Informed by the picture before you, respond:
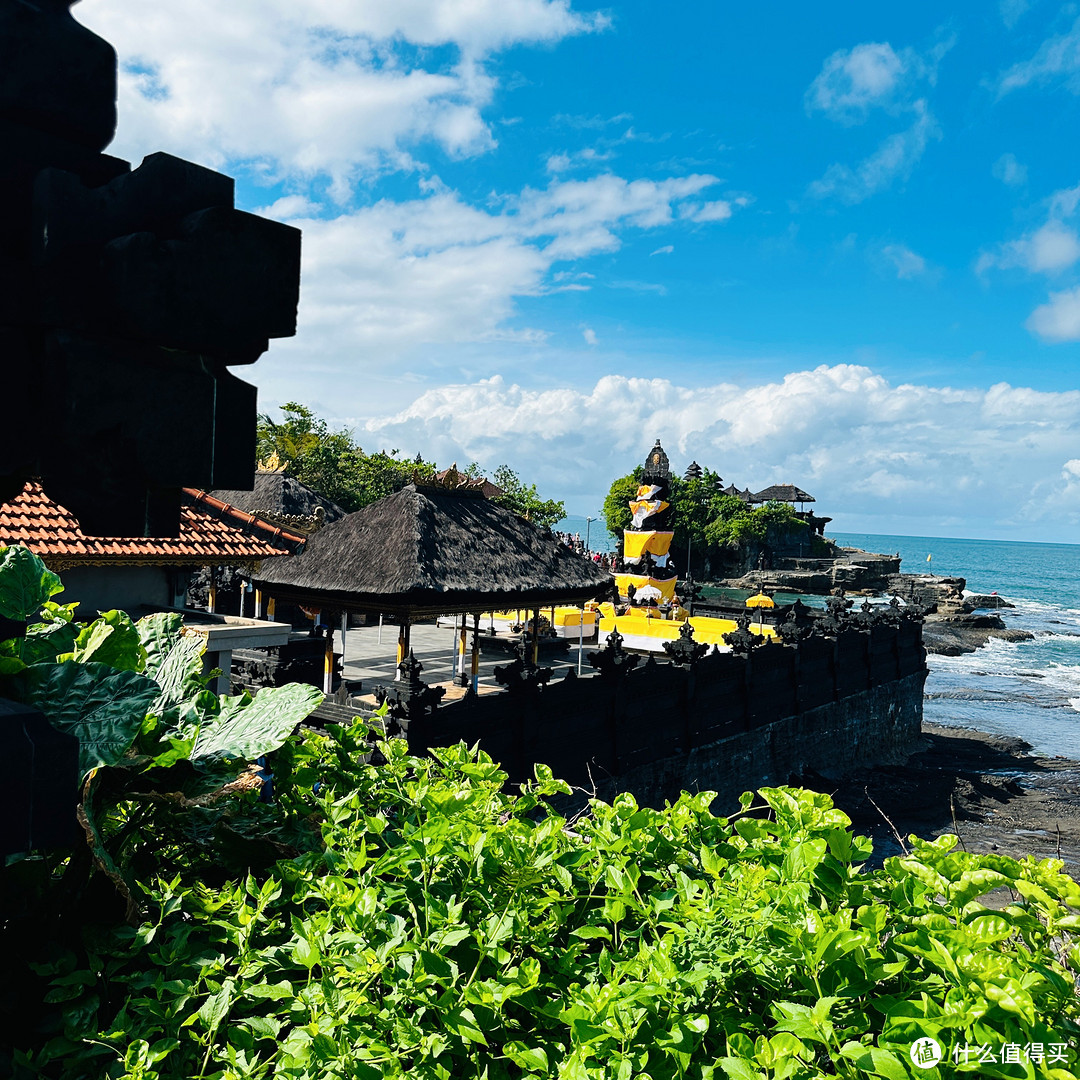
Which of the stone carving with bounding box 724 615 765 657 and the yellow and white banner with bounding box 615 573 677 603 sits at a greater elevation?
the yellow and white banner with bounding box 615 573 677 603

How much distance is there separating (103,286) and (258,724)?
Result: 1218 mm

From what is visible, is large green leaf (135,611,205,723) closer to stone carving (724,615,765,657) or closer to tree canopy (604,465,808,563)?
stone carving (724,615,765,657)

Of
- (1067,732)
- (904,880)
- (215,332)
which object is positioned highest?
(215,332)

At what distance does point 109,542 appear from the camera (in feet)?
33.3

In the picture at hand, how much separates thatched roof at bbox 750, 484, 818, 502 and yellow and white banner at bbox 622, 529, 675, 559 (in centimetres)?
6668

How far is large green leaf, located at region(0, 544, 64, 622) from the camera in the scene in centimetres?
188

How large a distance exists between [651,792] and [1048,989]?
446 inches

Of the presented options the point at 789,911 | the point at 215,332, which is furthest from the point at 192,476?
the point at 789,911

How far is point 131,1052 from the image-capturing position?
1584mm

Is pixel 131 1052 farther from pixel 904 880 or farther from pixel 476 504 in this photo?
pixel 476 504

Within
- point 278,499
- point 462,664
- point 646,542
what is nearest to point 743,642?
point 462,664

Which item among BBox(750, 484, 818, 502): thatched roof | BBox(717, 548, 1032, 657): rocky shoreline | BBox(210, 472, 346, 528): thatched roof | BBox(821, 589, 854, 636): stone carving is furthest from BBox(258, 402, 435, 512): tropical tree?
BBox(750, 484, 818, 502): thatched roof

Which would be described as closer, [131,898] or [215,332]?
[131,898]

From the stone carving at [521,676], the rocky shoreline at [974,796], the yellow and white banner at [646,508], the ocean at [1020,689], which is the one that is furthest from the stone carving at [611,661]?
the ocean at [1020,689]
